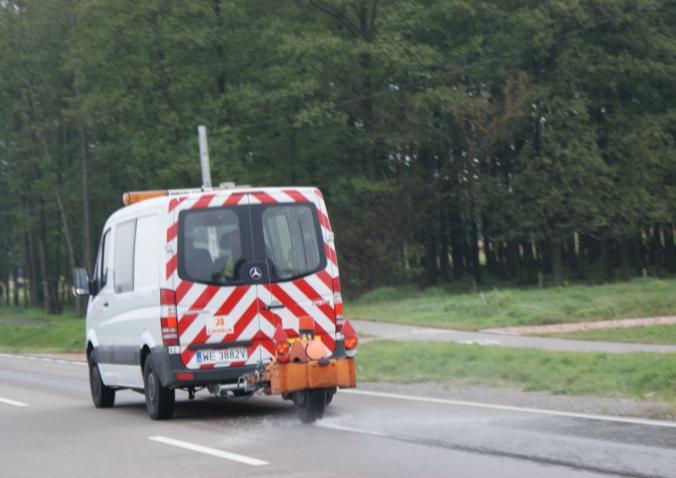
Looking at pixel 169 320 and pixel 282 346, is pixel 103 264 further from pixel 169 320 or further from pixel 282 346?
pixel 282 346

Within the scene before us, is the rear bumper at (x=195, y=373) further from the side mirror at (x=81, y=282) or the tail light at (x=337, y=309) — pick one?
the side mirror at (x=81, y=282)

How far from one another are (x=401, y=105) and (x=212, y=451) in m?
43.1

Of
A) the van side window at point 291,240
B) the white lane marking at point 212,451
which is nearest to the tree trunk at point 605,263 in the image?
the van side window at point 291,240

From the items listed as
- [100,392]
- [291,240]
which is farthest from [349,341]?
[100,392]

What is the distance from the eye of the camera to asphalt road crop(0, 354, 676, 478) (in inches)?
368

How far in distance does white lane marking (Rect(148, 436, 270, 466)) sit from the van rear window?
6.62 ft

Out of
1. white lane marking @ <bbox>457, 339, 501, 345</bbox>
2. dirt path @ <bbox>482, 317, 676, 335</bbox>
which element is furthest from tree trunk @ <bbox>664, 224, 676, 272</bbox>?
white lane marking @ <bbox>457, 339, 501, 345</bbox>

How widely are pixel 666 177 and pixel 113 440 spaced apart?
45.7 meters

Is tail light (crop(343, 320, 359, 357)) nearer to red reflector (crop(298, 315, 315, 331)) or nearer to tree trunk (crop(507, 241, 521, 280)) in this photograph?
red reflector (crop(298, 315, 315, 331))

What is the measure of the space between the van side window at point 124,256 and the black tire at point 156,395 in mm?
1105

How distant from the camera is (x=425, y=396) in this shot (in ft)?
50.0

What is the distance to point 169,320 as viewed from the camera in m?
13.2

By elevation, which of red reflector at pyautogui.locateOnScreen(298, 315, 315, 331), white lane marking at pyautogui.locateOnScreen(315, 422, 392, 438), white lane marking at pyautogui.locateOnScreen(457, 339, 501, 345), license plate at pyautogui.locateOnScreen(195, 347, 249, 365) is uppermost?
red reflector at pyautogui.locateOnScreen(298, 315, 315, 331)

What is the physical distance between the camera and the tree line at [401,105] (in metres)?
52.0
